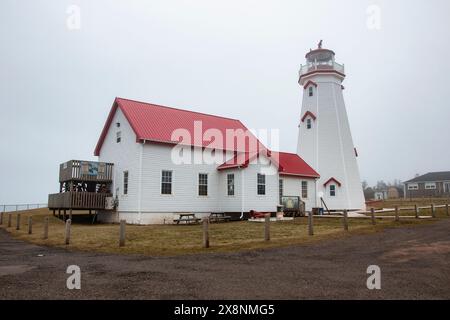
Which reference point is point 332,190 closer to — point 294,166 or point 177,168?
point 294,166

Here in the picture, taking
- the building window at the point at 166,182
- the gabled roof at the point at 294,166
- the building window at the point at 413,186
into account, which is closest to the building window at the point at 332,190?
the gabled roof at the point at 294,166

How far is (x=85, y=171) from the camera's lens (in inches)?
1064

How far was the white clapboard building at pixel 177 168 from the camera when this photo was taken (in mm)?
25875

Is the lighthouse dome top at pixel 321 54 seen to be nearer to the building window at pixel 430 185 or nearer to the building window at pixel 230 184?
the building window at pixel 230 184

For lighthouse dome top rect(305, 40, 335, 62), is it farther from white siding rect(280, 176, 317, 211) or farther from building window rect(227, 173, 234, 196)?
building window rect(227, 173, 234, 196)

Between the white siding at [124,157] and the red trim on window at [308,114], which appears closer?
the white siding at [124,157]

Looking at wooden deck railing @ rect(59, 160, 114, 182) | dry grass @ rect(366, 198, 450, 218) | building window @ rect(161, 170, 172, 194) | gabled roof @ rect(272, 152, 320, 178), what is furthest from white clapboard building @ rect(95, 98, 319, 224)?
dry grass @ rect(366, 198, 450, 218)

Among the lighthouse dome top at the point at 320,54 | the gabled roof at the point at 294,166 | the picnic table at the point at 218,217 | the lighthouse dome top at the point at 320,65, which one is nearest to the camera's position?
the picnic table at the point at 218,217

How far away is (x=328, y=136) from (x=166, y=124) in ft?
51.9

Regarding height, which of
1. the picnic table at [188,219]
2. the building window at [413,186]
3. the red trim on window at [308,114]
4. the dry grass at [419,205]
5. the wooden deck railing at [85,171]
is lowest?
the picnic table at [188,219]

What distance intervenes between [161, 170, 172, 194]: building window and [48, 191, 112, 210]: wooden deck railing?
4.46 meters

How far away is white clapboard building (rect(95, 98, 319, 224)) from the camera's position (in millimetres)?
25875

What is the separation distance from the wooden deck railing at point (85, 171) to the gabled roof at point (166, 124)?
3.98 metres
